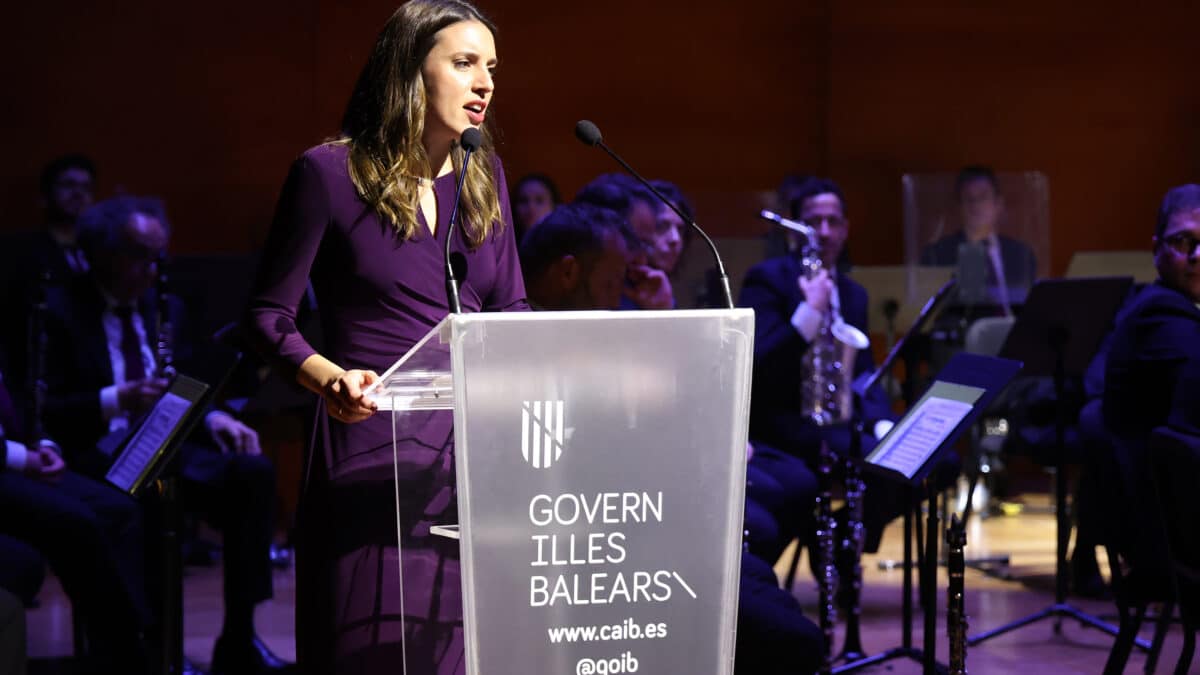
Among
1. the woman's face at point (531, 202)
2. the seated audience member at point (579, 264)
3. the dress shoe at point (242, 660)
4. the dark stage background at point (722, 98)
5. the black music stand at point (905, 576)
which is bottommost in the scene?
the dress shoe at point (242, 660)

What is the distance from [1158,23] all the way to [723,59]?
2.43 m

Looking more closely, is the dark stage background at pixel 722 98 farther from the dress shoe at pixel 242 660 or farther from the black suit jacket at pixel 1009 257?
the dress shoe at pixel 242 660

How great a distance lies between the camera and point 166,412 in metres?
3.65

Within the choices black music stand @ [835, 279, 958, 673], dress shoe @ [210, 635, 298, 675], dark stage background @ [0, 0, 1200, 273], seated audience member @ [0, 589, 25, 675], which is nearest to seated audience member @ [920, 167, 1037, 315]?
dark stage background @ [0, 0, 1200, 273]

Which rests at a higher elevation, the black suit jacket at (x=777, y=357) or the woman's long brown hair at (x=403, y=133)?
the woman's long brown hair at (x=403, y=133)

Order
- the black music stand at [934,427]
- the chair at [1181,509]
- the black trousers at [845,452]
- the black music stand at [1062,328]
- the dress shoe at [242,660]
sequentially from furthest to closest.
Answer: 1. the black trousers at [845,452]
2. the black music stand at [1062,328]
3. the dress shoe at [242,660]
4. the black music stand at [934,427]
5. the chair at [1181,509]

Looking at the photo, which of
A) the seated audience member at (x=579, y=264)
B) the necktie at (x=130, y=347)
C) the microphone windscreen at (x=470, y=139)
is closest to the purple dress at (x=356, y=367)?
the microphone windscreen at (x=470, y=139)

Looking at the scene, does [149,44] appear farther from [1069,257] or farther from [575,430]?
[575,430]

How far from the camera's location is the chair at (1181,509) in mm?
3121

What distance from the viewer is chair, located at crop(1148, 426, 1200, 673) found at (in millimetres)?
3121

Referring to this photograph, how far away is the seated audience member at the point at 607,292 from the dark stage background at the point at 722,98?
421cm

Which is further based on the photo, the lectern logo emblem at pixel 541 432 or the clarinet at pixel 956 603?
the clarinet at pixel 956 603

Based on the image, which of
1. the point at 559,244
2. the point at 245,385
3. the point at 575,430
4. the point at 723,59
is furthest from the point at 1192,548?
the point at 723,59

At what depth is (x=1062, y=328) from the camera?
4922mm
